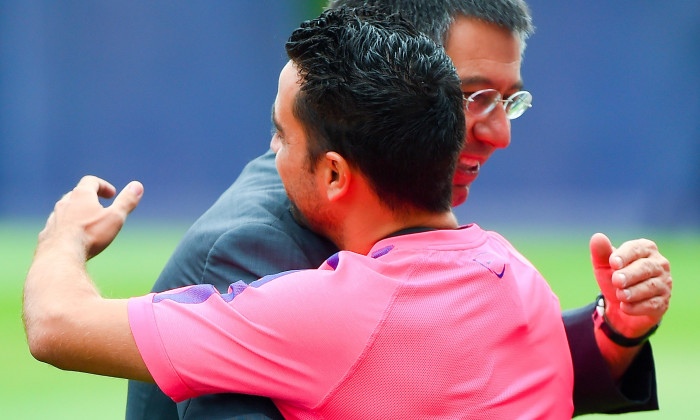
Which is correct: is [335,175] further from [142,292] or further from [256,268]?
[142,292]

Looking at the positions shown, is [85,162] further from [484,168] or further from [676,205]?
[676,205]

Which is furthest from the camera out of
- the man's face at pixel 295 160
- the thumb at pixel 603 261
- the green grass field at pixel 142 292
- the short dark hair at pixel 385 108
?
the green grass field at pixel 142 292

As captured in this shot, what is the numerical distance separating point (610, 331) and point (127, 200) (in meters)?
1.25

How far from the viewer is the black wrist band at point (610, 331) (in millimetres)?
2412

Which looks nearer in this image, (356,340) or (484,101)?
(356,340)

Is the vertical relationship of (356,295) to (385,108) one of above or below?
below

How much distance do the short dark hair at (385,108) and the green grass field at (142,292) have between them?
4196 mm

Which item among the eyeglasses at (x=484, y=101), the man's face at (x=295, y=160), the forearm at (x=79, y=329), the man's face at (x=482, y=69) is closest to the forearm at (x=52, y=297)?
the forearm at (x=79, y=329)

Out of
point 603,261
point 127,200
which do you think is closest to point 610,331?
point 603,261

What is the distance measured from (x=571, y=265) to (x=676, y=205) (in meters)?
2.63

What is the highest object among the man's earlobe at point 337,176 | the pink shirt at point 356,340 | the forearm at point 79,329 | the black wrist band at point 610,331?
the man's earlobe at point 337,176

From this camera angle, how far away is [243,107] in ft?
36.4

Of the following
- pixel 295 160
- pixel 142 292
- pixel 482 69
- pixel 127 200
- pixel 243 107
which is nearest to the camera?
pixel 295 160

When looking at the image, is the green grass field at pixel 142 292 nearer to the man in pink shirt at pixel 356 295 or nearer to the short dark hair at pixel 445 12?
the short dark hair at pixel 445 12
